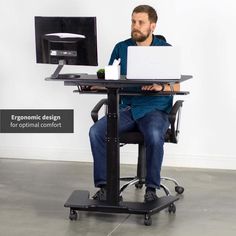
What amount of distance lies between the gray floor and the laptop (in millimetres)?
943

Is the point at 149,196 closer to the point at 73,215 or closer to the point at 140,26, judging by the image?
the point at 73,215

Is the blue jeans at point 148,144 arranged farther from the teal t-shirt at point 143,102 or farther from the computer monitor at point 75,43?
the computer monitor at point 75,43

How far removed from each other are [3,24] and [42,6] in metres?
0.42

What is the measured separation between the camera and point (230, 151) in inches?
206

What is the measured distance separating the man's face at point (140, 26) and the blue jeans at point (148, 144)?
22.0 inches

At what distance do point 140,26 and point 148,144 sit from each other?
86cm

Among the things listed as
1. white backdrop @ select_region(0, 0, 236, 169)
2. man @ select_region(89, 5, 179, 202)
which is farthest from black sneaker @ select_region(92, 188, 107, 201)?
white backdrop @ select_region(0, 0, 236, 169)

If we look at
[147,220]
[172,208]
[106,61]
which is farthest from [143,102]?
[106,61]

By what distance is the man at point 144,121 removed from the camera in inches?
152

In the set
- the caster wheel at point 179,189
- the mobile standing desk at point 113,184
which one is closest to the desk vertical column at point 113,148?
the mobile standing desk at point 113,184

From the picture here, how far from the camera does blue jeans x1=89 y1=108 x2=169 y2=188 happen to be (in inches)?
152

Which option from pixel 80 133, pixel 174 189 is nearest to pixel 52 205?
pixel 174 189

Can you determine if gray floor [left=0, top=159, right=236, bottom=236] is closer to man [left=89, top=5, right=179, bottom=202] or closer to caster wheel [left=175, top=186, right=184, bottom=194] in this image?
caster wheel [left=175, top=186, right=184, bottom=194]

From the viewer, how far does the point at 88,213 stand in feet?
12.8
